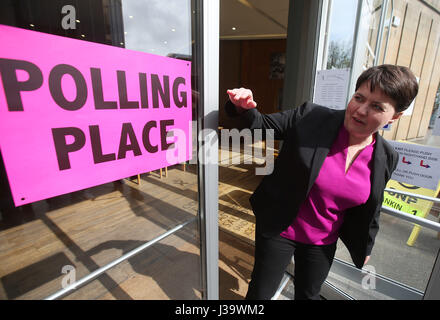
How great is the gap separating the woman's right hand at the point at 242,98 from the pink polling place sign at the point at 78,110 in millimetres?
193

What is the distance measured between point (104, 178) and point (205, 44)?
58 centimetres

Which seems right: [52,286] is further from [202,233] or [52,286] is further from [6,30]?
[6,30]

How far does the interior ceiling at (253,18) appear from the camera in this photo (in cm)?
441

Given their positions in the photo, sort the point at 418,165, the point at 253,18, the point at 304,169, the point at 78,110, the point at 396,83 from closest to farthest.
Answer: the point at 78,110, the point at 396,83, the point at 304,169, the point at 418,165, the point at 253,18

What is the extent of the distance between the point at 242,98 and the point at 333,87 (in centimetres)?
129

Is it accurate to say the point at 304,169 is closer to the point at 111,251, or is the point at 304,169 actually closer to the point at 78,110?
the point at 78,110

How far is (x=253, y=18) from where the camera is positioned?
17.8ft

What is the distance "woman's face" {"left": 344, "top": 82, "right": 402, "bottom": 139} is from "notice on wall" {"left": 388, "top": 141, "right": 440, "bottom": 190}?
Result: 671 millimetres

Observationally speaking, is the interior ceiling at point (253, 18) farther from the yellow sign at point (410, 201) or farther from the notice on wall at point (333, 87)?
the yellow sign at point (410, 201)

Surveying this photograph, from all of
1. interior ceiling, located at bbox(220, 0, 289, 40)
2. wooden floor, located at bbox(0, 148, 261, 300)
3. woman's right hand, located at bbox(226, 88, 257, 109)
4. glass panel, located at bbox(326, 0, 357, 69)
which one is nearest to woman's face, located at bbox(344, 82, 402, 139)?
woman's right hand, located at bbox(226, 88, 257, 109)

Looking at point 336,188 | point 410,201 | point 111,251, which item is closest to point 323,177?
point 336,188

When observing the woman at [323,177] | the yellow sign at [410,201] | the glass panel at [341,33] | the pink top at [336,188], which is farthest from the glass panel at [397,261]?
the glass panel at [341,33]

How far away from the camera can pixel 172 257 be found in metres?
1.58
